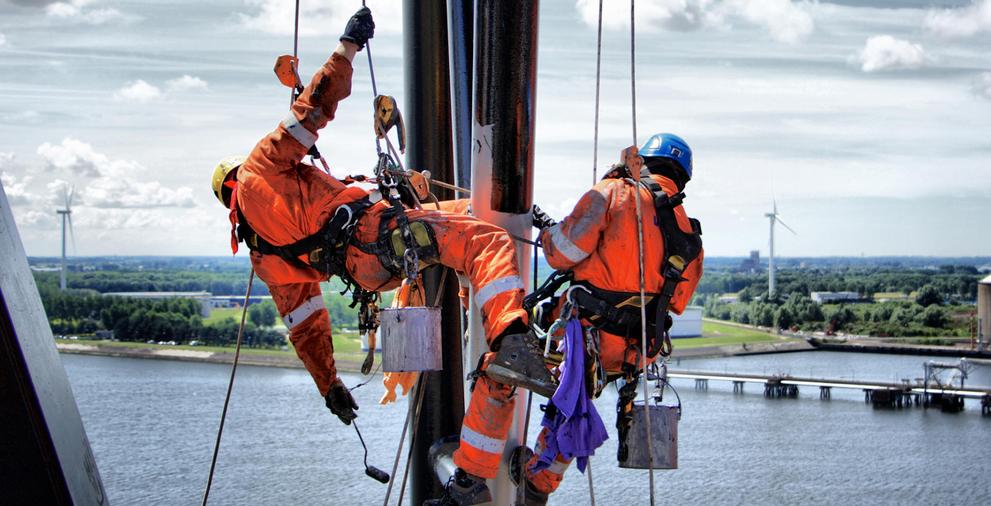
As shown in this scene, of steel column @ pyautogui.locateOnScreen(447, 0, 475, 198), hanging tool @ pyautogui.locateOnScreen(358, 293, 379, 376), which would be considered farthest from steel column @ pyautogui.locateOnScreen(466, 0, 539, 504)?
steel column @ pyautogui.locateOnScreen(447, 0, 475, 198)

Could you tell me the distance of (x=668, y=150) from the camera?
348 centimetres

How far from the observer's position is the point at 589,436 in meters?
3.11

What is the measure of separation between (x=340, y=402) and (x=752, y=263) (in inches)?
3632

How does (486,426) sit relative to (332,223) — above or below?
below

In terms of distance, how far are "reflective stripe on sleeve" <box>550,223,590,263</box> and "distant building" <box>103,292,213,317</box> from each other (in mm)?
66333

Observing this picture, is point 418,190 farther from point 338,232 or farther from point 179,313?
point 179,313

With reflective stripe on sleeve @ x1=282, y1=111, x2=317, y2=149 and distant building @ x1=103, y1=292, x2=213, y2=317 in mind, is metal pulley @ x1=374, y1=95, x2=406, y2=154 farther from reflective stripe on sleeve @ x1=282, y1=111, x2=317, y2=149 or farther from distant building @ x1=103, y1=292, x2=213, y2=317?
distant building @ x1=103, y1=292, x2=213, y2=317

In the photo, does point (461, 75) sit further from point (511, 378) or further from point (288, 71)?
point (511, 378)

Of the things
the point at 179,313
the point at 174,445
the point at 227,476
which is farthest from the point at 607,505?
the point at 179,313

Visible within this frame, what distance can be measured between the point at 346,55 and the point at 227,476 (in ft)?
88.5

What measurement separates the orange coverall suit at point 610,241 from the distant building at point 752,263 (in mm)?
89643

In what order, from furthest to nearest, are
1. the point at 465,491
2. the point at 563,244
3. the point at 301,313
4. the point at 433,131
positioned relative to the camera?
the point at 433,131 < the point at 301,313 < the point at 563,244 < the point at 465,491

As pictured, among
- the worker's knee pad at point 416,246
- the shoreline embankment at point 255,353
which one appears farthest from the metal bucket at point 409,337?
the shoreline embankment at point 255,353

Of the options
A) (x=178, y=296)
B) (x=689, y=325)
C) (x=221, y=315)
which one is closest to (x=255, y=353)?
(x=221, y=315)
